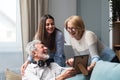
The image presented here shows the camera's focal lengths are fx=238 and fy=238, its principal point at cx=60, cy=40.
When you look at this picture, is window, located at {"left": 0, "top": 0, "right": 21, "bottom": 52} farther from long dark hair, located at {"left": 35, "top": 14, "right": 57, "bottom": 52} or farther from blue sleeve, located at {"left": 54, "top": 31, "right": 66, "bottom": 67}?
blue sleeve, located at {"left": 54, "top": 31, "right": 66, "bottom": 67}

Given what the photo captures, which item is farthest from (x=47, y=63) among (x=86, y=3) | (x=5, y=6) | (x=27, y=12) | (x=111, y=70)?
(x=86, y=3)

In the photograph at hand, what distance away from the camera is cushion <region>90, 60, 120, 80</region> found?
74.5 inches

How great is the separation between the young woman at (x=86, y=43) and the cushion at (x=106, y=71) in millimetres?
165

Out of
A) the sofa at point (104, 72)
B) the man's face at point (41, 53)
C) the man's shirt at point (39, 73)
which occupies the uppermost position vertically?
the man's face at point (41, 53)

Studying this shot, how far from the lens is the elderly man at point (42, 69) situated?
88.2 inches

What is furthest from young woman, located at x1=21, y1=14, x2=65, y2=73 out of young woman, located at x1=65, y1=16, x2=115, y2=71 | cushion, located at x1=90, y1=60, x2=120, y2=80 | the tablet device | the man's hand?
cushion, located at x1=90, y1=60, x2=120, y2=80

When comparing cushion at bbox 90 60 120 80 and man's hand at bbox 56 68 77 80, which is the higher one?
cushion at bbox 90 60 120 80

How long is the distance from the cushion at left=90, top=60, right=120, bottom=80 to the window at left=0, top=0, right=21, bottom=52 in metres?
1.95

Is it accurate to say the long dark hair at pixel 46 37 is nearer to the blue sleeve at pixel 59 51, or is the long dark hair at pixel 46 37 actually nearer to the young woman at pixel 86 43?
the blue sleeve at pixel 59 51

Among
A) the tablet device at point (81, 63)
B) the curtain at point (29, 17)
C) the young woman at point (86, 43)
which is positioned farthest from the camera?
the curtain at point (29, 17)

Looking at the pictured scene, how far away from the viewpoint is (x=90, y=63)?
244cm

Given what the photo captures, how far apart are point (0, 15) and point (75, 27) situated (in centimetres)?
171

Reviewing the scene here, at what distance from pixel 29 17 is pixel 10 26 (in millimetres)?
359

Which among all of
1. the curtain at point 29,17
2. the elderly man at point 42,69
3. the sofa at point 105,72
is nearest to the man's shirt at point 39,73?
the elderly man at point 42,69
